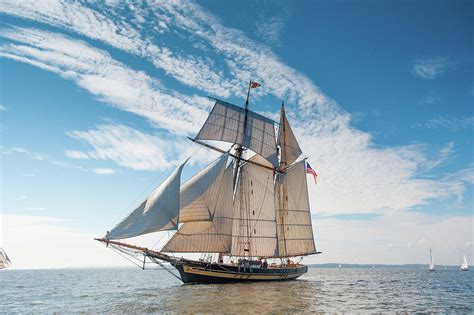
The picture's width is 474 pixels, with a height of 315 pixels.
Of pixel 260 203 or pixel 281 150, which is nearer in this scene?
pixel 260 203

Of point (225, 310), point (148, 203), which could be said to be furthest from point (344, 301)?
point (148, 203)

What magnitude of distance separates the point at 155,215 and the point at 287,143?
→ 36.6 meters

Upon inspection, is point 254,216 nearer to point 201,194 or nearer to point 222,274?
point 222,274

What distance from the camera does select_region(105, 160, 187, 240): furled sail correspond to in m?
38.9

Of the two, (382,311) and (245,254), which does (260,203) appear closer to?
(245,254)

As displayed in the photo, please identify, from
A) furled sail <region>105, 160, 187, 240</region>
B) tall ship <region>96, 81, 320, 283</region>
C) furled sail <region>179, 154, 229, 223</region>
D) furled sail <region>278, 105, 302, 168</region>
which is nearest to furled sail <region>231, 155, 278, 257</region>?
tall ship <region>96, 81, 320, 283</region>

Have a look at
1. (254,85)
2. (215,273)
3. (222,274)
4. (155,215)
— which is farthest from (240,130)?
(155,215)

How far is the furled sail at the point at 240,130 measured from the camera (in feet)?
189

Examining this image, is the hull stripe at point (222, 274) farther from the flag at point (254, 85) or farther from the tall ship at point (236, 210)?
the flag at point (254, 85)

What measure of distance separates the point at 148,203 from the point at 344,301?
880 inches

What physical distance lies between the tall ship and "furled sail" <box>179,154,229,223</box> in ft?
0.38

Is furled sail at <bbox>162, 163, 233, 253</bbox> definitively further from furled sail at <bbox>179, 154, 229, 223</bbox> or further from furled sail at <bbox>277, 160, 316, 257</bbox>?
furled sail at <bbox>277, 160, 316, 257</bbox>

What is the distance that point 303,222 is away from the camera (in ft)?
218

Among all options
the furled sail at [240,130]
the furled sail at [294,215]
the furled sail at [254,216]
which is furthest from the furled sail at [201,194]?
the furled sail at [294,215]
